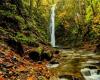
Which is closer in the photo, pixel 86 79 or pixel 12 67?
pixel 12 67

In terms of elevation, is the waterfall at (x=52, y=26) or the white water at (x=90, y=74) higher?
the white water at (x=90, y=74)

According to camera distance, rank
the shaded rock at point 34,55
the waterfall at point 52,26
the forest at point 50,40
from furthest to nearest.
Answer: the waterfall at point 52,26 → the shaded rock at point 34,55 → the forest at point 50,40

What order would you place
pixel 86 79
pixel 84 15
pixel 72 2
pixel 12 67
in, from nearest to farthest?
1. pixel 12 67
2. pixel 86 79
3. pixel 84 15
4. pixel 72 2

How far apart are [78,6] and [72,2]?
15.7ft

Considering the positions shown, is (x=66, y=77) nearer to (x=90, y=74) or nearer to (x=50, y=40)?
(x=90, y=74)

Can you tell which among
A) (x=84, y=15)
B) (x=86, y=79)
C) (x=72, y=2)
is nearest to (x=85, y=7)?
(x=84, y=15)

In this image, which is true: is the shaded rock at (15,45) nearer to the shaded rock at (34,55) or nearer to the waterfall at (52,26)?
the shaded rock at (34,55)

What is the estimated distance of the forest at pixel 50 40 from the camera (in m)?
9.98

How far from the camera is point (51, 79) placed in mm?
9250

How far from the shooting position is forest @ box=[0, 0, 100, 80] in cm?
998

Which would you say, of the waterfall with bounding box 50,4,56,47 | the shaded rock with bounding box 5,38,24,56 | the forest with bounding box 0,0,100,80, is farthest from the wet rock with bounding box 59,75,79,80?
the waterfall with bounding box 50,4,56,47

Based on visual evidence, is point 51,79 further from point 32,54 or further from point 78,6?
point 78,6

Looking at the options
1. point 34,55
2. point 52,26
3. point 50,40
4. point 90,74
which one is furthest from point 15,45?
point 52,26

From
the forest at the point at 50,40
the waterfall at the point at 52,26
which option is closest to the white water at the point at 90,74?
the forest at the point at 50,40
